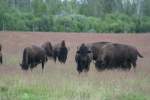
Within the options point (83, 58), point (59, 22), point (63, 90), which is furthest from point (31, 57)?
point (59, 22)

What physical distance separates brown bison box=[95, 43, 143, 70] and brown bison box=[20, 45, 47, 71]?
2765 mm

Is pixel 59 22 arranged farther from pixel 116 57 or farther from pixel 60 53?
pixel 116 57

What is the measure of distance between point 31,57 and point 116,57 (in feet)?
12.4

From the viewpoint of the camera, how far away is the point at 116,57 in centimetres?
2177

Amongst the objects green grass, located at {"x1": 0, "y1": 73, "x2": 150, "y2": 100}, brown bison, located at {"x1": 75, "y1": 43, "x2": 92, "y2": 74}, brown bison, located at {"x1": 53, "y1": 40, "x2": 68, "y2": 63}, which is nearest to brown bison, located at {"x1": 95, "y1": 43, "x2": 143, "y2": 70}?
brown bison, located at {"x1": 75, "y1": 43, "x2": 92, "y2": 74}

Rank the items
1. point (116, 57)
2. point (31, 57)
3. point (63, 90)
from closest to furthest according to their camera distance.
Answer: point (63, 90)
point (31, 57)
point (116, 57)

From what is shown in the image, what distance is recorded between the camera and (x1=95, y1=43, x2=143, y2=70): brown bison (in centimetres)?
2122

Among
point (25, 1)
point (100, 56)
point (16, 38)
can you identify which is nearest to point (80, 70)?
point (100, 56)

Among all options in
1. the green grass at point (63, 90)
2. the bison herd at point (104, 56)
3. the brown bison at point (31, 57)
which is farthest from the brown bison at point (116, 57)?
the green grass at point (63, 90)

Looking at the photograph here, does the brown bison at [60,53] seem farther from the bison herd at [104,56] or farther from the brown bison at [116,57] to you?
the brown bison at [116,57]

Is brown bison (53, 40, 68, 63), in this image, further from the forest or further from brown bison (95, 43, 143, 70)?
the forest

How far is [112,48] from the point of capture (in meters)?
21.9

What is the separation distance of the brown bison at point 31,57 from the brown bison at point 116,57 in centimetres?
276

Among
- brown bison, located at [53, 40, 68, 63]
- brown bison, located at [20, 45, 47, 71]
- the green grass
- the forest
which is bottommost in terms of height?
the forest
